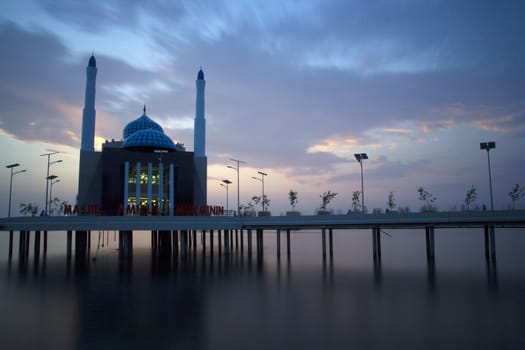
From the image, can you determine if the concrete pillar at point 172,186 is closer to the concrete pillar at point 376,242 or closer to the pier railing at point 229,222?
the pier railing at point 229,222

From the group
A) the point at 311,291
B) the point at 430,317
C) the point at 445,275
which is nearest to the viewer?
the point at 430,317

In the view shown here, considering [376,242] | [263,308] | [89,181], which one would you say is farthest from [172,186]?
[263,308]

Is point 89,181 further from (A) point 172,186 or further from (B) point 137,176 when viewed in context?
(A) point 172,186

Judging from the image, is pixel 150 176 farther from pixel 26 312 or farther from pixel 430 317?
pixel 430 317

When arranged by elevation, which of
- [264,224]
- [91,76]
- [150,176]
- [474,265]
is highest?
[91,76]

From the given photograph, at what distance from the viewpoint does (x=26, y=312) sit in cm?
2898

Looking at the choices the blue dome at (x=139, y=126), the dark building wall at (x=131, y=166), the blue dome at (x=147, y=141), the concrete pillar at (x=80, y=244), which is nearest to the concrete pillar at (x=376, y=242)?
the dark building wall at (x=131, y=166)

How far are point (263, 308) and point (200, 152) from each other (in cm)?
6069

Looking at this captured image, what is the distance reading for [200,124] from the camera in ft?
287

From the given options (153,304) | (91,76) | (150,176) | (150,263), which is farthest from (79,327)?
(91,76)

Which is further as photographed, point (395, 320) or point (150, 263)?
point (150, 263)

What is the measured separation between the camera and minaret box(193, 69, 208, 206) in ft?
259

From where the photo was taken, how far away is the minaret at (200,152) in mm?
78869

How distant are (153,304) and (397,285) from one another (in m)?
23.4
